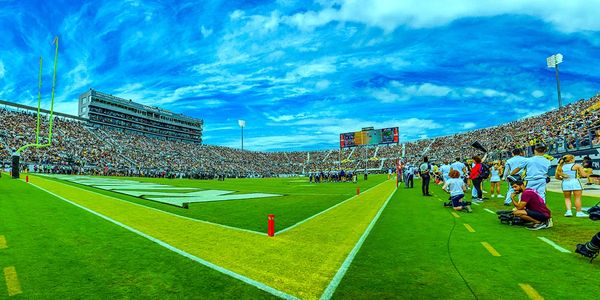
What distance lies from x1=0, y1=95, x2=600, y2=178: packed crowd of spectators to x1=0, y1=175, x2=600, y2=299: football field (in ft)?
73.2

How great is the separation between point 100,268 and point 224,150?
307ft

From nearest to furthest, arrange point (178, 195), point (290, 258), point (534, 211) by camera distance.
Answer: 1. point (290, 258)
2. point (534, 211)
3. point (178, 195)

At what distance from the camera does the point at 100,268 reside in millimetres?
5379

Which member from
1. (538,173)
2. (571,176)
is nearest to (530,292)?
(538,173)

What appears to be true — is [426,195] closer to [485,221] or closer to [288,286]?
[485,221]

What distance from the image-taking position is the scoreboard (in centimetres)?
7681

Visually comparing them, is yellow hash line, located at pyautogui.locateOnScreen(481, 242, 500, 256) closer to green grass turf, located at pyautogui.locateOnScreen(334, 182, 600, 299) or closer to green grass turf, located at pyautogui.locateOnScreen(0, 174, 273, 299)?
green grass turf, located at pyautogui.locateOnScreen(334, 182, 600, 299)

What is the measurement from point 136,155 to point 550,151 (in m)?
65.8

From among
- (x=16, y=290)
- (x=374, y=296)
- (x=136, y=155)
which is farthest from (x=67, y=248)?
(x=136, y=155)

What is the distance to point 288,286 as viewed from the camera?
4570 mm

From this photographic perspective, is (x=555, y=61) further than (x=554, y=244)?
Yes

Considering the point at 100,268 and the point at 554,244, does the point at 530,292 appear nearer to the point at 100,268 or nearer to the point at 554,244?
the point at 554,244

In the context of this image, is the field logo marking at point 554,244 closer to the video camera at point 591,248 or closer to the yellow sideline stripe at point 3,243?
the video camera at point 591,248

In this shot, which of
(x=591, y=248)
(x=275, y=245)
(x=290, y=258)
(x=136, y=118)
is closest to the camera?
(x=591, y=248)
